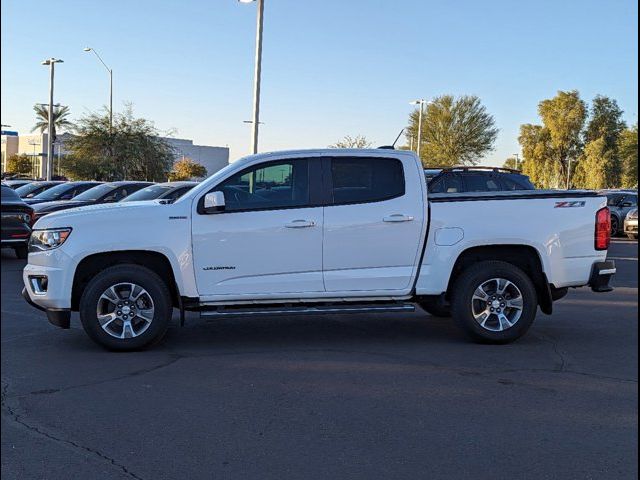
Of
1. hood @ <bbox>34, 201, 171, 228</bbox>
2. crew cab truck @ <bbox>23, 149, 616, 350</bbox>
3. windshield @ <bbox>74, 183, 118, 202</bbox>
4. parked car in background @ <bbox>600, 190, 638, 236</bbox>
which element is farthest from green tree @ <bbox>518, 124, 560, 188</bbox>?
hood @ <bbox>34, 201, 171, 228</bbox>

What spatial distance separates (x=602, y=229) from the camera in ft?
24.2

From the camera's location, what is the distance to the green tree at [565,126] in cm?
6066

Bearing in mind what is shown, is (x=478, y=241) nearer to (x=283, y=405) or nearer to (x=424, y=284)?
(x=424, y=284)

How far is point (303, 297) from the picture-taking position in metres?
7.05

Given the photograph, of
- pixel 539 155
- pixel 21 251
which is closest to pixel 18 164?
pixel 539 155

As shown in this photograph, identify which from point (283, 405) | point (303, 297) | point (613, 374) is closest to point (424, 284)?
point (303, 297)

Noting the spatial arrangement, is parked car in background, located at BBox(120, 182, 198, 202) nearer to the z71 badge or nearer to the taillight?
the z71 badge

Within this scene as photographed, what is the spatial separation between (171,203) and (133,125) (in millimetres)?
34685

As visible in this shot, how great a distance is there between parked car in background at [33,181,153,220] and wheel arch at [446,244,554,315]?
11.5 metres

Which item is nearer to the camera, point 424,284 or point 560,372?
point 560,372

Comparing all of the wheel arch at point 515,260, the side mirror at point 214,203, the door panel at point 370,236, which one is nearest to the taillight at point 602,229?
the wheel arch at point 515,260

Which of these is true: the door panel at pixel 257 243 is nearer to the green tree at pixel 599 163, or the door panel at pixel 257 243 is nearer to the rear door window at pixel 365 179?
the rear door window at pixel 365 179

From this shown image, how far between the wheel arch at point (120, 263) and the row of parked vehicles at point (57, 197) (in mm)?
783

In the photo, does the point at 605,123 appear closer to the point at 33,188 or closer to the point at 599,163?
the point at 599,163
